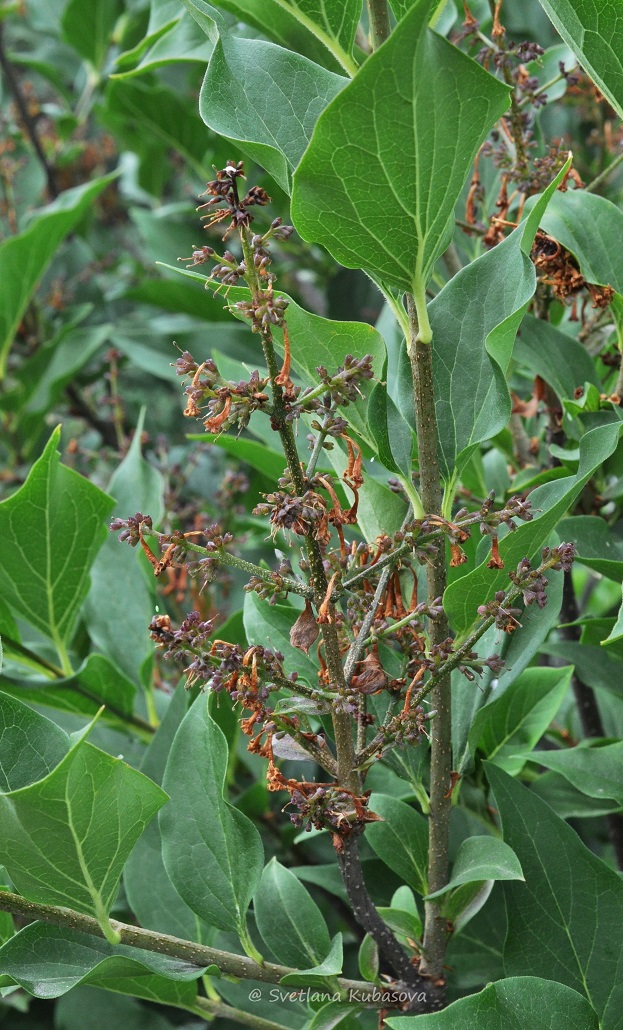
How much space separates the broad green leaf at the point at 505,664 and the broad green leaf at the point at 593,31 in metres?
0.42

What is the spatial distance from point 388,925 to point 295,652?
26 cm

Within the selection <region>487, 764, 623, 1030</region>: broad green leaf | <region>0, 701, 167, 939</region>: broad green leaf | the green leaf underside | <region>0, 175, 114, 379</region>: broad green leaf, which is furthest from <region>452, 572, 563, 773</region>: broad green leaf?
<region>0, 175, 114, 379</region>: broad green leaf

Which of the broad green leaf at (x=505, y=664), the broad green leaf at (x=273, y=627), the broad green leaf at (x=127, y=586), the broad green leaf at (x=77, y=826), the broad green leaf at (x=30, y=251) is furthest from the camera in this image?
the broad green leaf at (x=30, y=251)

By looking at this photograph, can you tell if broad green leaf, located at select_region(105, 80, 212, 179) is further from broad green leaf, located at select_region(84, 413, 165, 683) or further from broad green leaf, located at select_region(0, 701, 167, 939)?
broad green leaf, located at select_region(0, 701, 167, 939)

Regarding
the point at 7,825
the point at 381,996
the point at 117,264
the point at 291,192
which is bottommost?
the point at 117,264

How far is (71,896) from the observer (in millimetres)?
830

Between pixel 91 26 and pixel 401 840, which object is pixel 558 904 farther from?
pixel 91 26

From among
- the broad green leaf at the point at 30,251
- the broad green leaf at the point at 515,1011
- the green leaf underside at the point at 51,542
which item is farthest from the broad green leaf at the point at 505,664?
the broad green leaf at the point at 30,251

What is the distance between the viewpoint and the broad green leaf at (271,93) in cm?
77

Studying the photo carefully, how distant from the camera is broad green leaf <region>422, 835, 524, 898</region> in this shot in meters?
0.80

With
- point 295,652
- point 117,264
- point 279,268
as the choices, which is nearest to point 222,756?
point 295,652

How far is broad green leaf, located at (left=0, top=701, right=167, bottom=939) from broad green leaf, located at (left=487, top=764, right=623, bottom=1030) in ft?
1.08

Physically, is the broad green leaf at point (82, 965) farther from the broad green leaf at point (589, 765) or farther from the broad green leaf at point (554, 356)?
the broad green leaf at point (554, 356)

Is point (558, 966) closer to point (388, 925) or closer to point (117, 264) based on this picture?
point (388, 925)
